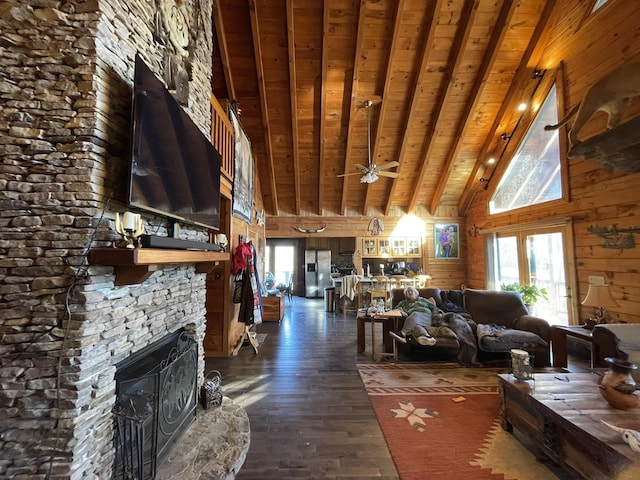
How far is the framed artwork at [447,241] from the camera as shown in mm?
8000

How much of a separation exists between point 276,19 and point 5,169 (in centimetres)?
440

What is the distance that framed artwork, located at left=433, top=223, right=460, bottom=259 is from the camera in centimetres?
800

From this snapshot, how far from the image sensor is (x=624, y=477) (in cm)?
145

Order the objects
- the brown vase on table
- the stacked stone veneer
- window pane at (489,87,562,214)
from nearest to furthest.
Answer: the stacked stone veneer
the brown vase on table
window pane at (489,87,562,214)

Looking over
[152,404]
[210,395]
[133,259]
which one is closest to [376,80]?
[133,259]

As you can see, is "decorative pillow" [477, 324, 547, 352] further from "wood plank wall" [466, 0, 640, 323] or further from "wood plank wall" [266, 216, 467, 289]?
"wood plank wall" [266, 216, 467, 289]

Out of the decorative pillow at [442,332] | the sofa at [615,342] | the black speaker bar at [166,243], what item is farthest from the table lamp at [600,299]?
the black speaker bar at [166,243]

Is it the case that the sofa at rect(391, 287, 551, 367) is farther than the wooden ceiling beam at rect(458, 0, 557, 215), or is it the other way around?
the wooden ceiling beam at rect(458, 0, 557, 215)

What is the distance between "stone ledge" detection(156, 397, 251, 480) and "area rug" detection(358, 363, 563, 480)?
3.88 ft

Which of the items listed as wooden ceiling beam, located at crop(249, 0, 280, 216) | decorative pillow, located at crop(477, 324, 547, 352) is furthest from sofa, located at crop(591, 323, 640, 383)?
wooden ceiling beam, located at crop(249, 0, 280, 216)

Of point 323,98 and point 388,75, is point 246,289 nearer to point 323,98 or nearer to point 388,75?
point 323,98

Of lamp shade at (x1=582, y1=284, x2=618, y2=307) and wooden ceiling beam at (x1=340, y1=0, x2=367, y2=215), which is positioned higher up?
wooden ceiling beam at (x1=340, y1=0, x2=367, y2=215)

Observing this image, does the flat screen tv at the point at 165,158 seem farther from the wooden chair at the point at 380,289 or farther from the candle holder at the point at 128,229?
the wooden chair at the point at 380,289

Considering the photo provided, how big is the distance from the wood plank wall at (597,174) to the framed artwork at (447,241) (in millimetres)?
2940
